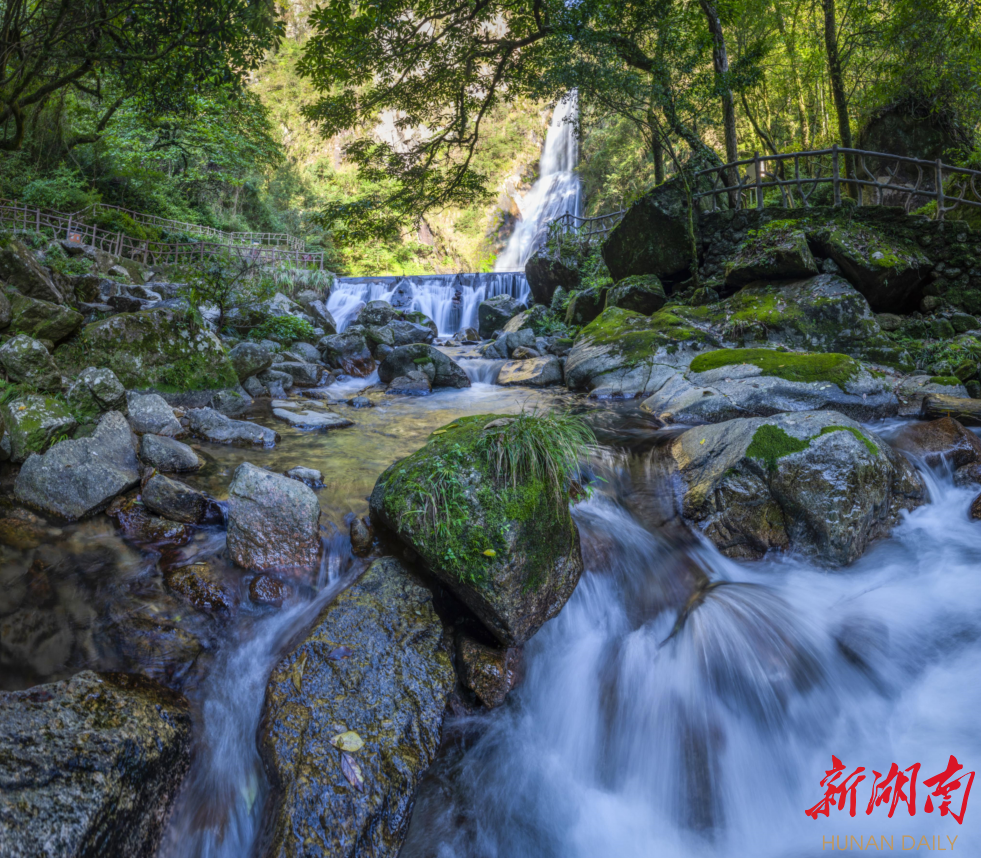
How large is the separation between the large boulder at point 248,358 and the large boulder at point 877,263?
10113 millimetres

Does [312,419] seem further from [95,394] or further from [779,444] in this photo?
[779,444]

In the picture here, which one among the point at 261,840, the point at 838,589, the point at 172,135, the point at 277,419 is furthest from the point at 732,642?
the point at 172,135

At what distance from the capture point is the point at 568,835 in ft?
7.88

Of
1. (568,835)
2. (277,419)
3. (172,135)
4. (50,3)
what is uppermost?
(172,135)

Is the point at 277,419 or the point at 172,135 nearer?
the point at 277,419

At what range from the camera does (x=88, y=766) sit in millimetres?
1787

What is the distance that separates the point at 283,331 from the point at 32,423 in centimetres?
675

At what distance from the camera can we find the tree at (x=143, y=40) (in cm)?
445

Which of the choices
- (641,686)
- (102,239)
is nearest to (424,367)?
(641,686)

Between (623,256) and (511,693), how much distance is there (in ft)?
36.0

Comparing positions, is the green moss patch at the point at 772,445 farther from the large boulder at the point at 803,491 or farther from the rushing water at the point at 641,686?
the rushing water at the point at 641,686

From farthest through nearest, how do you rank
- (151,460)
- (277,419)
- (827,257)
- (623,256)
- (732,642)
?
(623,256), (827,257), (277,419), (151,460), (732,642)

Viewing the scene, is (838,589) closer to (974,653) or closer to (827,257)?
(974,653)

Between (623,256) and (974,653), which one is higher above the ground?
(623,256)
